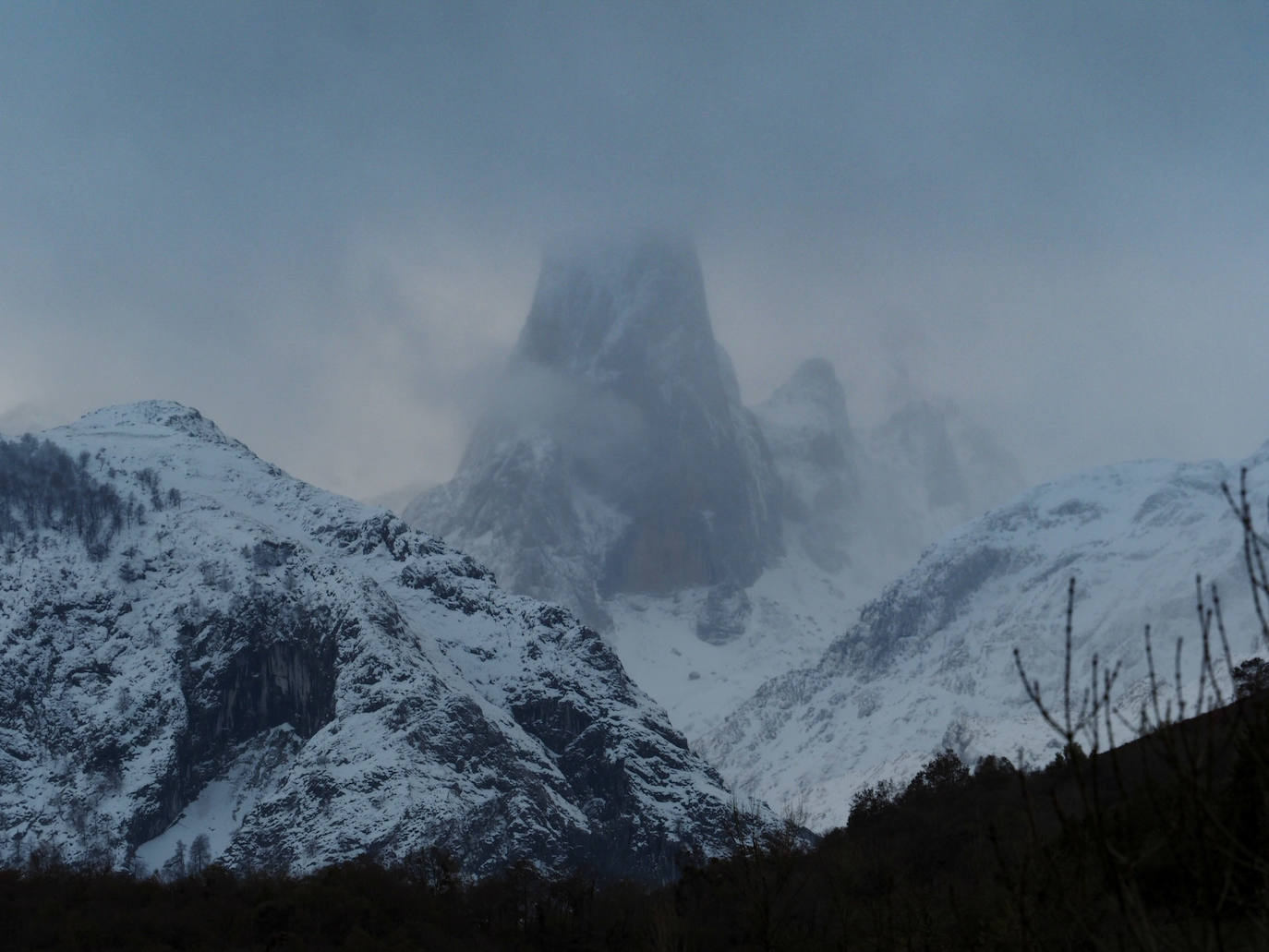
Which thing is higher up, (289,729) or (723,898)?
(289,729)

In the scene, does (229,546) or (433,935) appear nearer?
(433,935)

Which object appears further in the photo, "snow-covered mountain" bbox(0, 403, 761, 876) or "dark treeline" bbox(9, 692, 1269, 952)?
"snow-covered mountain" bbox(0, 403, 761, 876)

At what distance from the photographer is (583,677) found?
646ft

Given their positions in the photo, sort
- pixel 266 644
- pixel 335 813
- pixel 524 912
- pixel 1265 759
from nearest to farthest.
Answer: pixel 1265 759 → pixel 524 912 → pixel 335 813 → pixel 266 644

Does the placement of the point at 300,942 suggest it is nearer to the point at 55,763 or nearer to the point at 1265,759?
the point at 1265,759

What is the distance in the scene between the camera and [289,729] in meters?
182

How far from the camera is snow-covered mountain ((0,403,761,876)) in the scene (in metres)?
149

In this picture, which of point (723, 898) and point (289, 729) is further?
point (289, 729)

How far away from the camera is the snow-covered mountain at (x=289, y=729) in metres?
149

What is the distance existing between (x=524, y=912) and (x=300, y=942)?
34.2 ft

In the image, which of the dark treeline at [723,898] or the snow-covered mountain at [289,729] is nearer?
the dark treeline at [723,898]

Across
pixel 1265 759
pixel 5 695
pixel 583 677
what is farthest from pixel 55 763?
pixel 1265 759

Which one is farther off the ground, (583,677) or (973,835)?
(583,677)

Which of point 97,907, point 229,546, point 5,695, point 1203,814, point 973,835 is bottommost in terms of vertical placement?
point 1203,814
